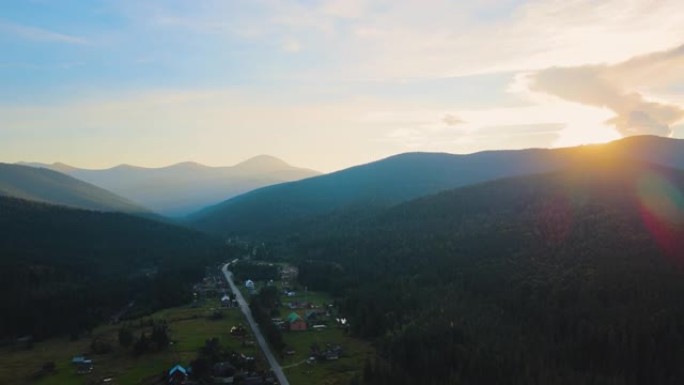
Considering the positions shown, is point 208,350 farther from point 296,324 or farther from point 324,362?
point 296,324

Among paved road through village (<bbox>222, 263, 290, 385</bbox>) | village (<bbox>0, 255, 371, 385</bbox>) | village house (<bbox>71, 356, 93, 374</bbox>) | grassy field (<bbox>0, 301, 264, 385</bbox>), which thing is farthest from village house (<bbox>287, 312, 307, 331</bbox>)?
→ village house (<bbox>71, 356, 93, 374</bbox>)

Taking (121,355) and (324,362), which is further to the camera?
(121,355)

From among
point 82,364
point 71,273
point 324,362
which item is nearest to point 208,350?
point 324,362

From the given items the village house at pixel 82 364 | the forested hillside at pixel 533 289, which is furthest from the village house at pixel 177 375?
the forested hillside at pixel 533 289

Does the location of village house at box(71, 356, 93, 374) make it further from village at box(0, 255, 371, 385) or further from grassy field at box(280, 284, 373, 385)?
grassy field at box(280, 284, 373, 385)

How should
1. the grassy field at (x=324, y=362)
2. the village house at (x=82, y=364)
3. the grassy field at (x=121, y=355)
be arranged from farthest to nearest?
the village house at (x=82, y=364)
the grassy field at (x=121, y=355)
the grassy field at (x=324, y=362)

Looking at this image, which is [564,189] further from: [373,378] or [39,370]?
[39,370]

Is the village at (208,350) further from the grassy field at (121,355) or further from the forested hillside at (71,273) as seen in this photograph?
the forested hillside at (71,273)
